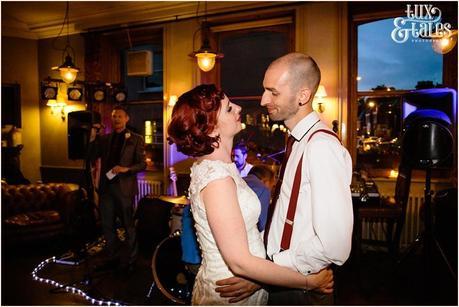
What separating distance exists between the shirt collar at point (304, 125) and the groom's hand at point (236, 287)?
2.10ft

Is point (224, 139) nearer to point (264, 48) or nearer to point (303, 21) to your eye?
point (303, 21)

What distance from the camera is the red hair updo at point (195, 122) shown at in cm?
156

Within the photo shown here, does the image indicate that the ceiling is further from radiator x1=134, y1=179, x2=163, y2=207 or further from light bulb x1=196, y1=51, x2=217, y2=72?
radiator x1=134, y1=179, x2=163, y2=207

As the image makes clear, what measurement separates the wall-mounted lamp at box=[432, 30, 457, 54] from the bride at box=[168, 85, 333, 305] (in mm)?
4003

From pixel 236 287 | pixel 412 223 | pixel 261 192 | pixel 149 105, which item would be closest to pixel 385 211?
pixel 412 223

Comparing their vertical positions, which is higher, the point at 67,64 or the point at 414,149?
the point at 67,64

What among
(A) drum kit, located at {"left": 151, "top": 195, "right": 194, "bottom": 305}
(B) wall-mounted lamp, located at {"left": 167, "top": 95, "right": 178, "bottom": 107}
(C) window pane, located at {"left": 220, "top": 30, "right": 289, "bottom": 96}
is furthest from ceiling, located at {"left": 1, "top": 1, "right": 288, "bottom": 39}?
(A) drum kit, located at {"left": 151, "top": 195, "right": 194, "bottom": 305}

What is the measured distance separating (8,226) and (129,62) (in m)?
3.76

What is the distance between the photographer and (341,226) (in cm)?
Answer: 139

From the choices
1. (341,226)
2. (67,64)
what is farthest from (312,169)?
(67,64)

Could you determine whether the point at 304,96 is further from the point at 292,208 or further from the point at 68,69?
the point at 68,69

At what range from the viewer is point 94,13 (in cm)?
706

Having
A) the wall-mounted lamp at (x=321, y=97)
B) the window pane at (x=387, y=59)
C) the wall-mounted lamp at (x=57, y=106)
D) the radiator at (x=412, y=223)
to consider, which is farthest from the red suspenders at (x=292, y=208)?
the wall-mounted lamp at (x=57, y=106)

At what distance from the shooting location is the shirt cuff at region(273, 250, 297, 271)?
1461mm
